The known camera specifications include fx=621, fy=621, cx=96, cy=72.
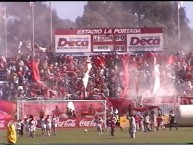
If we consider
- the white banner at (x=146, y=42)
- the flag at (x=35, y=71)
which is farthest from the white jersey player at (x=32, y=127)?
the white banner at (x=146, y=42)

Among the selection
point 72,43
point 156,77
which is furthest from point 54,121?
point 156,77

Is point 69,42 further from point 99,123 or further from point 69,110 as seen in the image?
point 99,123

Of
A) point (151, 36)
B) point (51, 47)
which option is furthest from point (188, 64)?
point (51, 47)

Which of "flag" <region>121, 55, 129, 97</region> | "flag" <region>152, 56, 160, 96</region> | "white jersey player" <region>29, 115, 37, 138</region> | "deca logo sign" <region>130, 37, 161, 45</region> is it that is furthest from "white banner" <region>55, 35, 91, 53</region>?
"white jersey player" <region>29, 115, 37, 138</region>

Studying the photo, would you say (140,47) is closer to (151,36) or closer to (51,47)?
(151,36)

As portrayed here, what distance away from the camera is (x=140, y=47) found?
3634cm

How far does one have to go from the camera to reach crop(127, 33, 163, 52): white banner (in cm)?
3584

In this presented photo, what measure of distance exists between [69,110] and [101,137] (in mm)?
5769

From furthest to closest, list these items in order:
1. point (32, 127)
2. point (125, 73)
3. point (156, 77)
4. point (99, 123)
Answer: point (125, 73), point (156, 77), point (99, 123), point (32, 127)

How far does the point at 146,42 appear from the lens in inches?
1421

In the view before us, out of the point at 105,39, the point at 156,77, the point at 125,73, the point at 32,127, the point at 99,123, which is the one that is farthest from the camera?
the point at 125,73

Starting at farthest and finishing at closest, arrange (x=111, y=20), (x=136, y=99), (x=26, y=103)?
1. (x=111, y=20)
2. (x=136, y=99)
3. (x=26, y=103)

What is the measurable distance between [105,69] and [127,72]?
55.6 inches

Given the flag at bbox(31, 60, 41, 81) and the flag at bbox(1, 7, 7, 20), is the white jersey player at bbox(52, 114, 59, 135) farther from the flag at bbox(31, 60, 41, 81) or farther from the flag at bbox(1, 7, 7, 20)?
the flag at bbox(1, 7, 7, 20)
